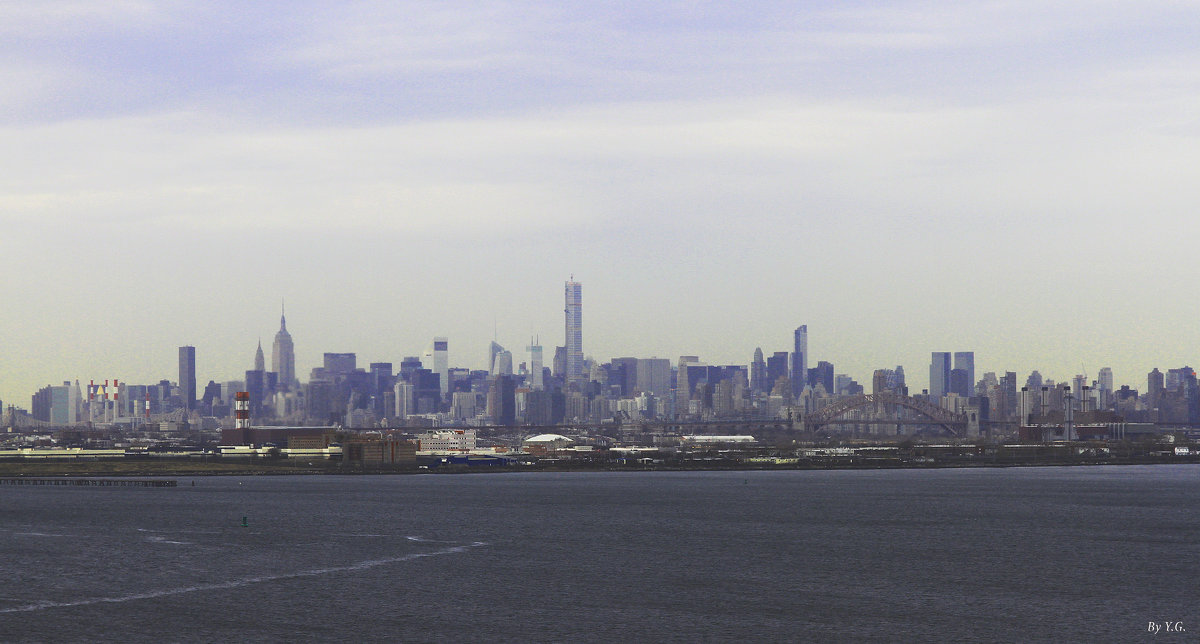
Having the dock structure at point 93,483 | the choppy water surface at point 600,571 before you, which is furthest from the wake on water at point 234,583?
the dock structure at point 93,483

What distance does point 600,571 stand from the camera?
75.8m

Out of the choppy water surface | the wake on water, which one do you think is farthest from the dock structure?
the wake on water

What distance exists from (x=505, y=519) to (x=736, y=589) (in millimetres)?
48576

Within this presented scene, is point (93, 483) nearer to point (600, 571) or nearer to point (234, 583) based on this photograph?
point (234, 583)

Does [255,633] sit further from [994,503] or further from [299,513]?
[994,503]

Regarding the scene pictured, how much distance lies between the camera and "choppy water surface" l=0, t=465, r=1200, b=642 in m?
58.3

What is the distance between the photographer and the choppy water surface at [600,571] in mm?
58312
